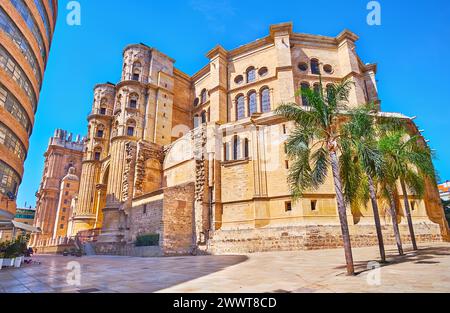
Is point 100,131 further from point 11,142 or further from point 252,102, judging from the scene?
point 252,102

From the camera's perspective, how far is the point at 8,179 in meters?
21.2

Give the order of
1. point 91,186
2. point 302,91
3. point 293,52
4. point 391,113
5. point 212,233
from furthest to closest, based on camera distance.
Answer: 1. point 91,186
2. point 293,52
3. point 391,113
4. point 212,233
5. point 302,91

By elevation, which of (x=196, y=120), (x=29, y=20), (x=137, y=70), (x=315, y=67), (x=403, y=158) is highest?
(x=137, y=70)

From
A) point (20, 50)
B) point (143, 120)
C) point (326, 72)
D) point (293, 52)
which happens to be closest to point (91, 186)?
point (143, 120)

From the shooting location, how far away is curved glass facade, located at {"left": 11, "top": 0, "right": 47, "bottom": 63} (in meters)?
21.0

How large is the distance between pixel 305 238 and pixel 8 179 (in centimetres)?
2398

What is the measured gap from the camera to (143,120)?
122 ft

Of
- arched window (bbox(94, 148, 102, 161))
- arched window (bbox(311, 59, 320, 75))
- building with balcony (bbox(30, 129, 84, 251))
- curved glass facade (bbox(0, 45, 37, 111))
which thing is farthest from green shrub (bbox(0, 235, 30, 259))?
building with balcony (bbox(30, 129, 84, 251))

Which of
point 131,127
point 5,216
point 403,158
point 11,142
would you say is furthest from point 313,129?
point 131,127

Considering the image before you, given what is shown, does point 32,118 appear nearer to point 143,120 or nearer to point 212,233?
point 143,120

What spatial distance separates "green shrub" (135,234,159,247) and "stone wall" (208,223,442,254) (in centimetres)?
469

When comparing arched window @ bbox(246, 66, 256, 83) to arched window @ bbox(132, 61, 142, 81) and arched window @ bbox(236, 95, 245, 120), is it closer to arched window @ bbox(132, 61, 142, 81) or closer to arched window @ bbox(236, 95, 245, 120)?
arched window @ bbox(236, 95, 245, 120)

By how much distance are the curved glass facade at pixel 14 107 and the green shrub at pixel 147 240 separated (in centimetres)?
1418

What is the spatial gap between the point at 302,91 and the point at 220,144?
53.0ft
